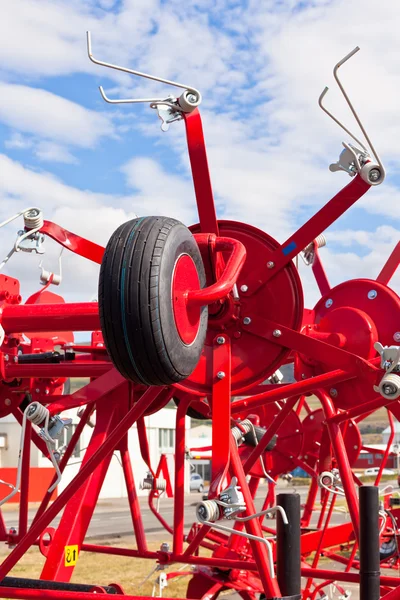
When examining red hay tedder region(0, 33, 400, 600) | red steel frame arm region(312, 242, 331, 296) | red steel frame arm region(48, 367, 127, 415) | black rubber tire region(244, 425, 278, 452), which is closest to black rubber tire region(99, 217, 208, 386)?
red hay tedder region(0, 33, 400, 600)

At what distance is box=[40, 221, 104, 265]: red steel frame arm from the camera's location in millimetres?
5543

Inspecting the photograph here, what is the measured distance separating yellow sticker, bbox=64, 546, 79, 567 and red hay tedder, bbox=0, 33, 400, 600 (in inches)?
0.5

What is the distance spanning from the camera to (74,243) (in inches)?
222

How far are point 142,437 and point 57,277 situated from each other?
1.74 metres

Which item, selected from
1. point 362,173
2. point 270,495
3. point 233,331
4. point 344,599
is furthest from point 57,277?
point 344,599

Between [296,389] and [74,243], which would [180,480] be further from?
[74,243]

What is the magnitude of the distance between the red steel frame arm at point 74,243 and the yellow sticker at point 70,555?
Result: 2009 mm

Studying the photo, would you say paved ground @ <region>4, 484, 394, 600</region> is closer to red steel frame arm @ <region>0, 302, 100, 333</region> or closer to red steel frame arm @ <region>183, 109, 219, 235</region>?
red steel frame arm @ <region>0, 302, 100, 333</region>

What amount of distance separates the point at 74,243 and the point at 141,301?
6.80 ft

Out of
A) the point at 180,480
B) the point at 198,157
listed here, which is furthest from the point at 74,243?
the point at 180,480

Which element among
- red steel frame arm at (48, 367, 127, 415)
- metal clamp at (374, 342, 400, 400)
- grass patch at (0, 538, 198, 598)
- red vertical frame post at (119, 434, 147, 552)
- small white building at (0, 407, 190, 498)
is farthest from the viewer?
small white building at (0, 407, 190, 498)

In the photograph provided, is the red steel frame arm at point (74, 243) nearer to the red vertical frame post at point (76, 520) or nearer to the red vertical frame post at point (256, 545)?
the red vertical frame post at point (76, 520)

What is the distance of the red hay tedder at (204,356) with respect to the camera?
3.86 metres

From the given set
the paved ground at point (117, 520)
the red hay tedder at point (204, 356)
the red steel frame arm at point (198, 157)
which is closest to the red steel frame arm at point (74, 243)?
the red hay tedder at point (204, 356)
